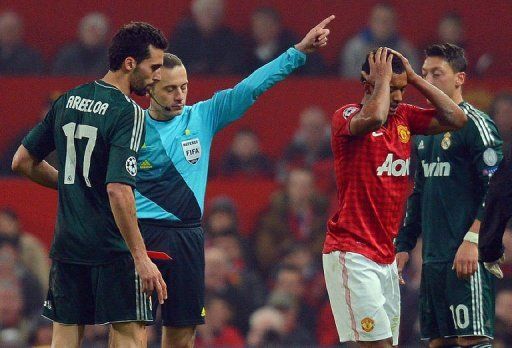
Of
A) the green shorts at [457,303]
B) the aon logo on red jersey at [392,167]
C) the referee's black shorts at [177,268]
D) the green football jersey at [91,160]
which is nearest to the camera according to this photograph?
the green football jersey at [91,160]

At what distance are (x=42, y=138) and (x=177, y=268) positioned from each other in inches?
44.1

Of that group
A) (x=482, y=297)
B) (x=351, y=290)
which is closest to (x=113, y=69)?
(x=351, y=290)

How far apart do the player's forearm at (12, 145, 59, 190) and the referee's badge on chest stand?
81cm

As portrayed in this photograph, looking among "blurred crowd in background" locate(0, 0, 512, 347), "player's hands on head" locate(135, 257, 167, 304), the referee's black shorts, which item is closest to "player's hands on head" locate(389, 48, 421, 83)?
the referee's black shorts

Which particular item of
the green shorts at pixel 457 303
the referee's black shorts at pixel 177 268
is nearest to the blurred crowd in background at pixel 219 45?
the green shorts at pixel 457 303

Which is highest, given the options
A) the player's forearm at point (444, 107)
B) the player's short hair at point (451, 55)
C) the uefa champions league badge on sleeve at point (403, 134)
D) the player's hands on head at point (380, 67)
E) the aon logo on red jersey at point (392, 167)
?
the player's short hair at point (451, 55)

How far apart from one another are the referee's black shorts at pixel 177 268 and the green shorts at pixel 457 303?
4.38 feet

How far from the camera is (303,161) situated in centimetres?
1143

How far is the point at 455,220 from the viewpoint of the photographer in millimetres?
7086

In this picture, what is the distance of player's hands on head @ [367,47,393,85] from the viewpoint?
6246 millimetres

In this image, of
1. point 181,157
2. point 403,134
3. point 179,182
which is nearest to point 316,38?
point 403,134

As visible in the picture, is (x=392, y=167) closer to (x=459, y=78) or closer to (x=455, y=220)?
(x=455, y=220)

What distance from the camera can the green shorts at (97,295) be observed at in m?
6.06

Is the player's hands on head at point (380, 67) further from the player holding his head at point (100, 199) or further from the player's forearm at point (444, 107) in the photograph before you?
the player holding his head at point (100, 199)
